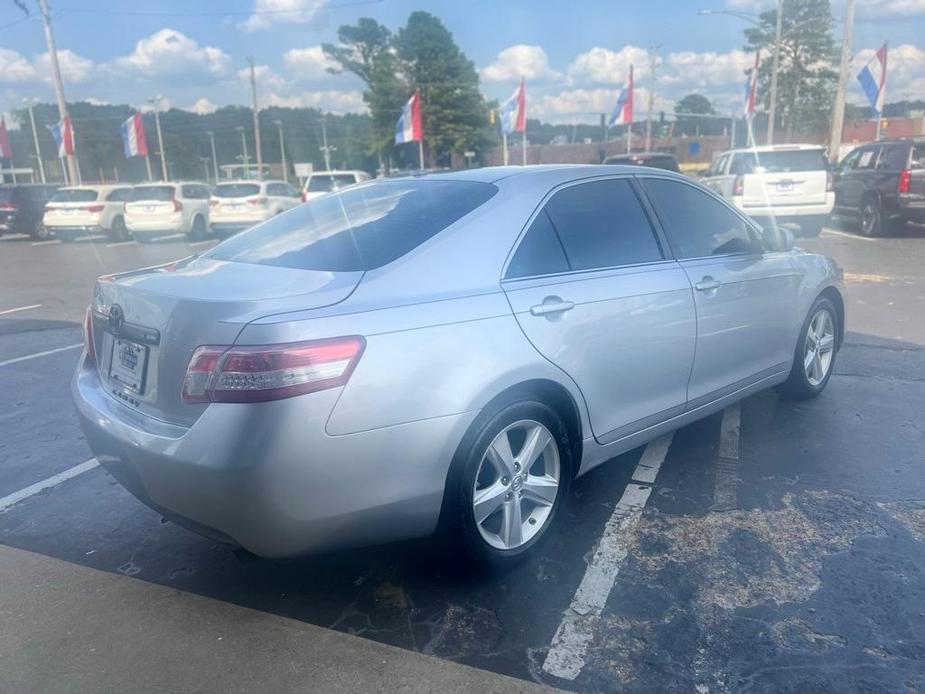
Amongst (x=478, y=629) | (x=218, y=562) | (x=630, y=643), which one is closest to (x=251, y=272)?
(x=218, y=562)

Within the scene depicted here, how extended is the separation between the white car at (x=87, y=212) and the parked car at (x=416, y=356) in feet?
62.4

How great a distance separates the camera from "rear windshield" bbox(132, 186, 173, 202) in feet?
65.6

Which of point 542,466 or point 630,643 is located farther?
point 542,466

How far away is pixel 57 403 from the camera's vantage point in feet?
18.6

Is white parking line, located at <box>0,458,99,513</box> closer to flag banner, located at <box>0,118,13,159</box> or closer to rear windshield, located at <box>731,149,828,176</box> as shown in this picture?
rear windshield, located at <box>731,149,828,176</box>

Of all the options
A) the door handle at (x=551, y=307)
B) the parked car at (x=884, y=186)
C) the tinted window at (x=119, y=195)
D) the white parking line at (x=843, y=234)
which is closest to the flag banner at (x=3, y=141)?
the tinted window at (x=119, y=195)

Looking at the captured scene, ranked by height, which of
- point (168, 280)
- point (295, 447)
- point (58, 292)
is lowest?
point (58, 292)

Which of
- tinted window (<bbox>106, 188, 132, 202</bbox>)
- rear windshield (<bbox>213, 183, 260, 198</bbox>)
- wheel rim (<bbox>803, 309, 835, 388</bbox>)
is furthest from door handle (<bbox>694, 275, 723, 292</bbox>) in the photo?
tinted window (<bbox>106, 188, 132, 202</bbox>)

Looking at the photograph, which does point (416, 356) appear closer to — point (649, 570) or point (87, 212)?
point (649, 570)

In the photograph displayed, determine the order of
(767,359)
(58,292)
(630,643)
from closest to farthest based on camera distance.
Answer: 1. (630,643)
2. (767,359)
3. (58,292)

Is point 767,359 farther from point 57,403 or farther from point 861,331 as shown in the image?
point 57,403

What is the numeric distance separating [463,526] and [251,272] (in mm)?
1323

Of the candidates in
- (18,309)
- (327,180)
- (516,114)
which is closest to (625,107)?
(516,114)

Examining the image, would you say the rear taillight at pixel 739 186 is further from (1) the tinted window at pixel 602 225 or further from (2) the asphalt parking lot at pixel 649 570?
(1) the tinted window at pixel 602 225
